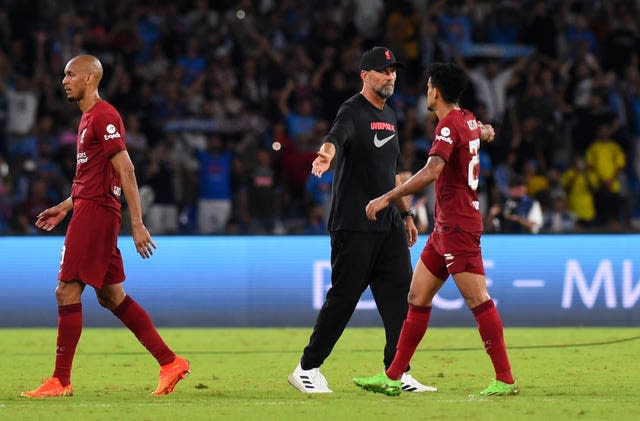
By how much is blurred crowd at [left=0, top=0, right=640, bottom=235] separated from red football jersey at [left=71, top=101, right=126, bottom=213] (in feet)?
27.4

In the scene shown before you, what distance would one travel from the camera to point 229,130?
20.1 metres

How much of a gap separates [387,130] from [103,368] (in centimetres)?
361

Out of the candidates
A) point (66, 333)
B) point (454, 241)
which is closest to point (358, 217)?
point (454, 241)

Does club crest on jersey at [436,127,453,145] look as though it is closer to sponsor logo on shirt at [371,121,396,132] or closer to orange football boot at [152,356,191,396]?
sponsor logo on shirt at [371,121,396,132]

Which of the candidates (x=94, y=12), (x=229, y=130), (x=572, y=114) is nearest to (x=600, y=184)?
(x=572, y=114)

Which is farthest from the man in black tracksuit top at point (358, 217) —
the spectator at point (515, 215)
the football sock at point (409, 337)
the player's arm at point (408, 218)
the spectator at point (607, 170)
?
the spectator at point (607, 170)

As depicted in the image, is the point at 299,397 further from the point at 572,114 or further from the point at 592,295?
the point at 572,114

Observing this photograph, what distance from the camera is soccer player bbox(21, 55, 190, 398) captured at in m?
9.23

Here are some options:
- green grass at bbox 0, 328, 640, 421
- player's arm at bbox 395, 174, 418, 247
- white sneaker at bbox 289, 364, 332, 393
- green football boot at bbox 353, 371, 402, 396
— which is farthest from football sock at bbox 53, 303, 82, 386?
player's arm at bbox 395, 174, 418, 247

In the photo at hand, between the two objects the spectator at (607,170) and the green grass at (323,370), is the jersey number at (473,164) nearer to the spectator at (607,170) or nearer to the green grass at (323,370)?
the green grass at (323,370)

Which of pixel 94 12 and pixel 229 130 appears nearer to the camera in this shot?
pixel 229 130

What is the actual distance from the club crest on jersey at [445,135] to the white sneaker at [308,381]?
1.98 m

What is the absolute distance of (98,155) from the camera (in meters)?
9.28

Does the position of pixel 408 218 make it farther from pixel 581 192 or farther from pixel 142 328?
pixel 581 192
